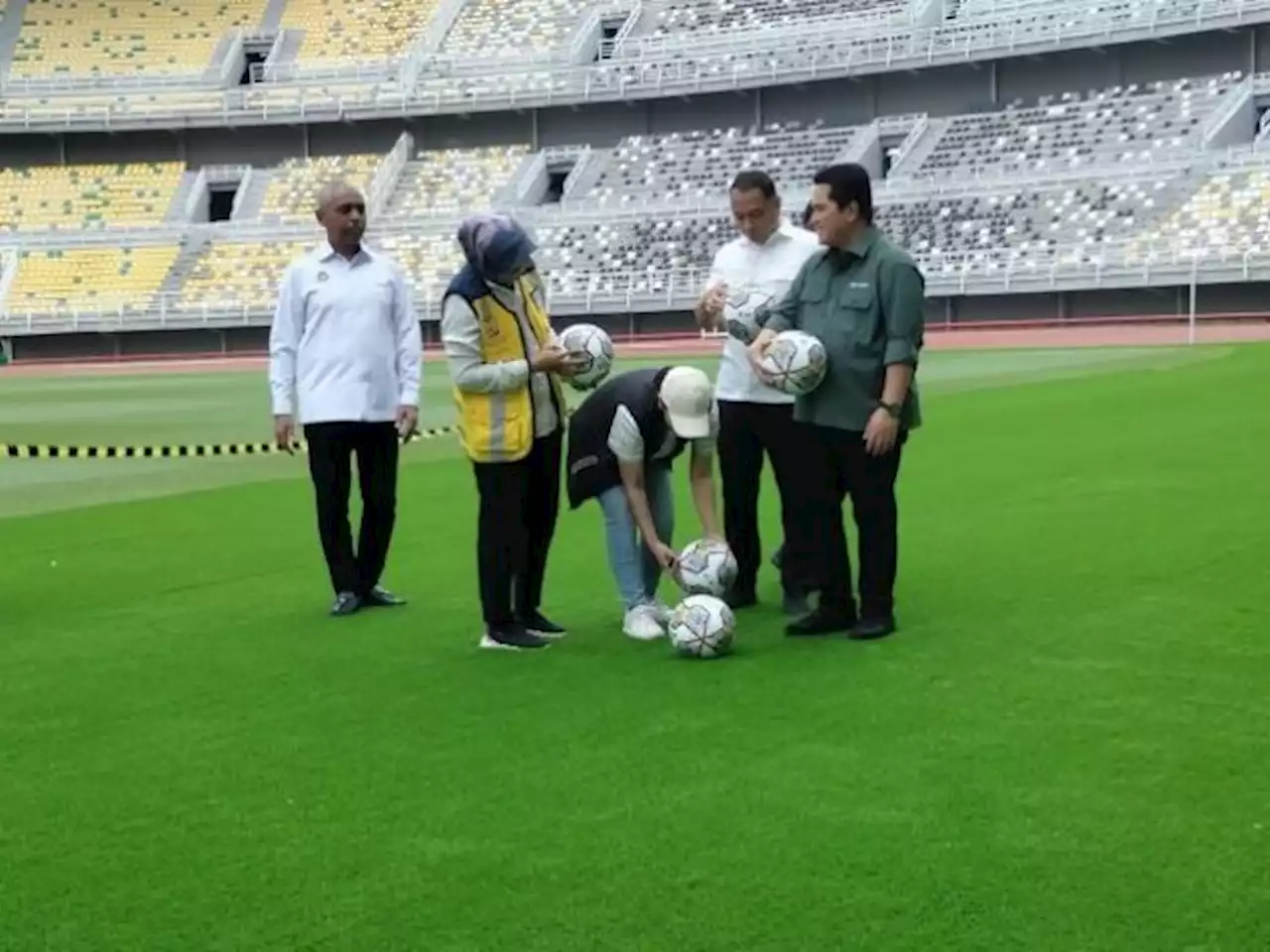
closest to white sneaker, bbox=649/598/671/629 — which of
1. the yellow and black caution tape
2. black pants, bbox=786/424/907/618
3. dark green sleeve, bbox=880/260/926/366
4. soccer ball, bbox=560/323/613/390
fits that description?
black pants, bbox=786/424/907/618

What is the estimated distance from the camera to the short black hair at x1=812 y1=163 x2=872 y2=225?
677 cm

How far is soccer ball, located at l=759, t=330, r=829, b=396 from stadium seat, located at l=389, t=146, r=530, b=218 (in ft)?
164

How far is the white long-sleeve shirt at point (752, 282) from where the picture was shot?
24.4ft

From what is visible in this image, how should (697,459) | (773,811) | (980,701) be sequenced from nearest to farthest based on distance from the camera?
(773,811), (980,701), (697,459)

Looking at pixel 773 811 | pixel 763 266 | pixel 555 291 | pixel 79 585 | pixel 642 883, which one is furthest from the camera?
pixel 555 291

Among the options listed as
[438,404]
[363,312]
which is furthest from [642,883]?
[438,404]

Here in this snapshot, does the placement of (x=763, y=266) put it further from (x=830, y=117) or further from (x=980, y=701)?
(x=830, y=117)

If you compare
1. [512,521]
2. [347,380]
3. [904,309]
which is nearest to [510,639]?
[512,521]

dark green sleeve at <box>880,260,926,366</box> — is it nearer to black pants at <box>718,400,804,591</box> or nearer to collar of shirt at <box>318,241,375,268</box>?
black pants at <box>718,400,804,591</box>

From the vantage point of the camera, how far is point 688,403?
6.70m

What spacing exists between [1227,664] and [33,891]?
4.10m

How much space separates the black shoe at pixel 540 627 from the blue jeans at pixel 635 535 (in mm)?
327

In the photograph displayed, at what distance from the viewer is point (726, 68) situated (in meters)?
53.8

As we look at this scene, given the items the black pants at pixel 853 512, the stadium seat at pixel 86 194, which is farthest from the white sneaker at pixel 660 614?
the stadium seat at pixel 86 194
